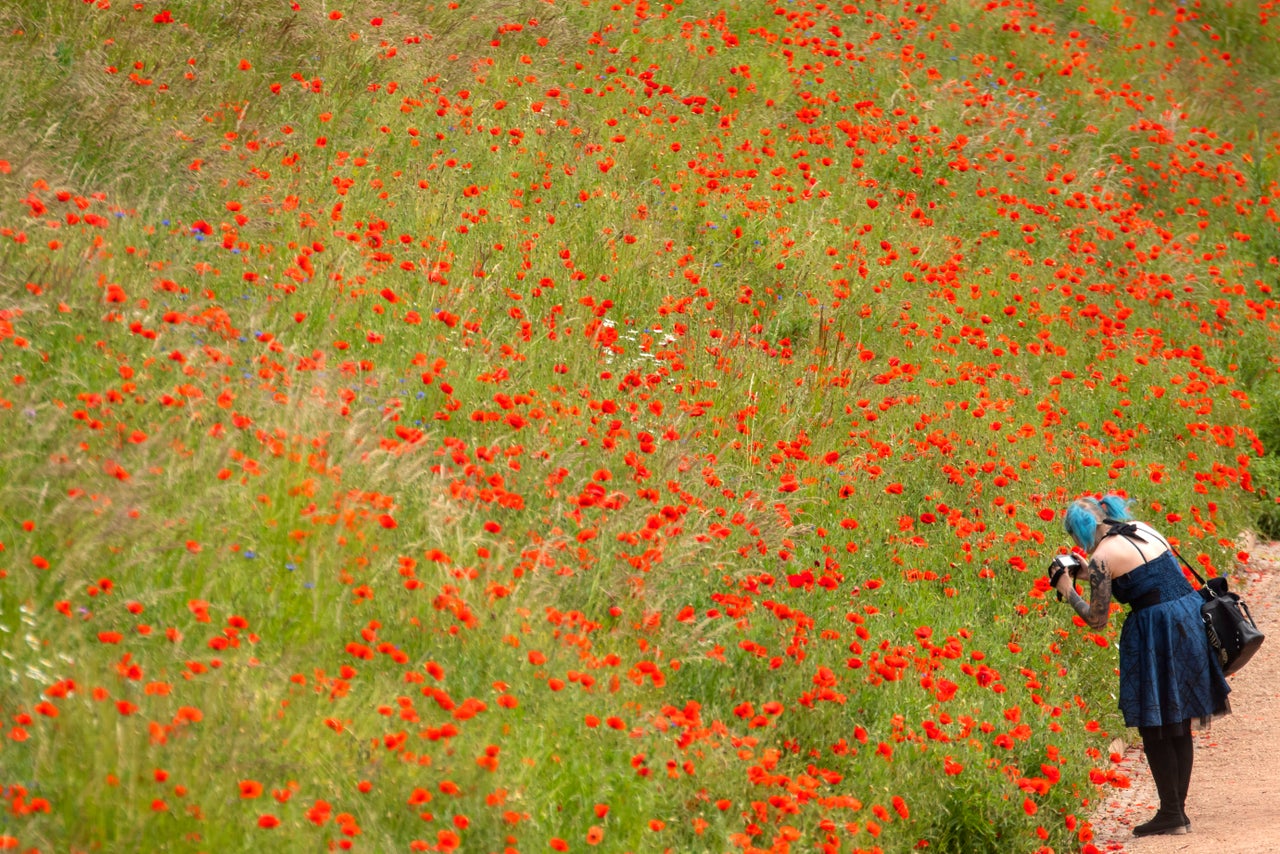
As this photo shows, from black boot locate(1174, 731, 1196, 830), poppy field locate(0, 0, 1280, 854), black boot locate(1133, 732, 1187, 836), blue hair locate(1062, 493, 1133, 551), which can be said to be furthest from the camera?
blue hair locate(1062, 493, 1133, 551)

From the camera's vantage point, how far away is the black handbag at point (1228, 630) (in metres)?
5.90

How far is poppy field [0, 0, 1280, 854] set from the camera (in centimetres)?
387

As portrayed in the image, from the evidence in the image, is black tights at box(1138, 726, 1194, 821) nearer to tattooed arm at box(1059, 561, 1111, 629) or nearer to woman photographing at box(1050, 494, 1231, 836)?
woman photographing at box(1050, 494, 1231, 836)

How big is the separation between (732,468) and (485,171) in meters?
2.83

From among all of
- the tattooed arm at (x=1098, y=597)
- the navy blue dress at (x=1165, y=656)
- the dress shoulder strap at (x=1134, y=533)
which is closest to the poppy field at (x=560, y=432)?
the navy blue dress at (x=1165, y=656)

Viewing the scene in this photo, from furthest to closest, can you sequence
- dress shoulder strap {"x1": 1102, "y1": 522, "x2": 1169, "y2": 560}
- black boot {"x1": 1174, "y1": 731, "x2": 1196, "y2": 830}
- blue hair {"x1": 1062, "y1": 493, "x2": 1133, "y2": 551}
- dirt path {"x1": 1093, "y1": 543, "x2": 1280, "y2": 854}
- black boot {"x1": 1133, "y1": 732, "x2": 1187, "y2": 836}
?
blue hair {"x1": 1062, "y1": 493, "x2": 1133, "y2": 551}, dress shoulder strap {"x1": 1102, "y1": 522, "x2": 1169, "y2": 560}, black boot {"x1": 1174, "y1": 731, "x2": 1196, "y2": 830}, black boot {"x1": 1133, "y1": 732, "x2": 1187, "y2": 836}, dirt path {"x1": 1093, "y1": 543, "x2": 1280, "y2": 854}

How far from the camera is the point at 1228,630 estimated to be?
5.96 meters

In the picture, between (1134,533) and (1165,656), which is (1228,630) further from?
(1134,533)

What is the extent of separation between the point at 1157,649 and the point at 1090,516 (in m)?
0.67

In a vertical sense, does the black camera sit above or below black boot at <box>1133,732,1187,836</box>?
above

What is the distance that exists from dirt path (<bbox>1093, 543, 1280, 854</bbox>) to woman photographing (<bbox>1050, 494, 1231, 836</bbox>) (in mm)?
152

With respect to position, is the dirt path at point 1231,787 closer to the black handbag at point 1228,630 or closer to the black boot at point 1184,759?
the black boot at point 1184,759

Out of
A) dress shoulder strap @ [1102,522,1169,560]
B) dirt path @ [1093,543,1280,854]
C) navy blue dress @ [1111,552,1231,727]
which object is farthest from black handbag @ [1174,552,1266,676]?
dirt path @ [1093,543,1280,854]

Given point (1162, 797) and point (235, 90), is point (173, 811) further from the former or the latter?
point (235, 90)
